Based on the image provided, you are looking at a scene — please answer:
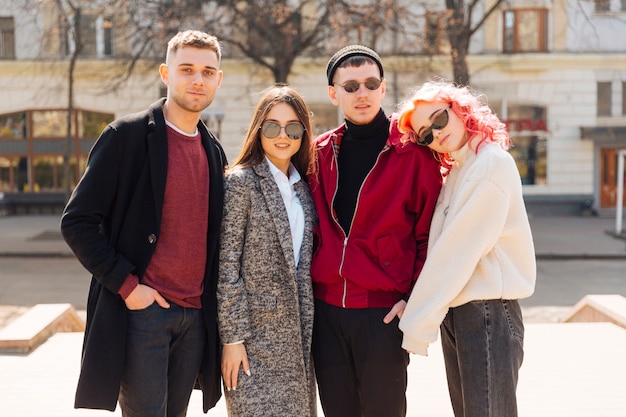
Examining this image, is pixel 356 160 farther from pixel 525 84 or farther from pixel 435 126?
pixel 525 84

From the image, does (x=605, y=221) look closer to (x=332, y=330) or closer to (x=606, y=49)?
(x=606, y=49)

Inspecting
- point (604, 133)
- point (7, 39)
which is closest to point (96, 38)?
point (7, 39)

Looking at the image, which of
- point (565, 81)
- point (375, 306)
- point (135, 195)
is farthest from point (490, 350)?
point (565, 81)

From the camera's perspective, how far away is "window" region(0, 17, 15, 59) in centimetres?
2578

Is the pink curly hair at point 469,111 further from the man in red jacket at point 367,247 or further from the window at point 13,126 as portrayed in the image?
the window at point 13,126

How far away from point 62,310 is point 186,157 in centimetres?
514

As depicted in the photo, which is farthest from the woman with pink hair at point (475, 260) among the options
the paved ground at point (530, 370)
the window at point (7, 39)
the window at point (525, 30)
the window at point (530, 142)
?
the window at point (7, 39)

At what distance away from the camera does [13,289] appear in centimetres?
1259

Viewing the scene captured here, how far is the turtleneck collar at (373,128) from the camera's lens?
3.47 m

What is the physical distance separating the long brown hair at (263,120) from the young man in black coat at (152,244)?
19 centimetres

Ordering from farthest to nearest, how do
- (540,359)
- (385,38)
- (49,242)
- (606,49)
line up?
(606,49) → (385,38) → (49,242) → (540,359)

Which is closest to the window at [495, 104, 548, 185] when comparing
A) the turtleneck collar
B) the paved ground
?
the paved ground

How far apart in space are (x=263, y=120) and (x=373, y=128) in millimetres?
551

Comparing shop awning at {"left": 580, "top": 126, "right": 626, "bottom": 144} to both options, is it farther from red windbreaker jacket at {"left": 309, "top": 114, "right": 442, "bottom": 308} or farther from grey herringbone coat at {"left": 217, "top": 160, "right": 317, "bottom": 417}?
grey herringbone coat at {"left": 217, "top": 160, "right": 317, "bottom": 417}
